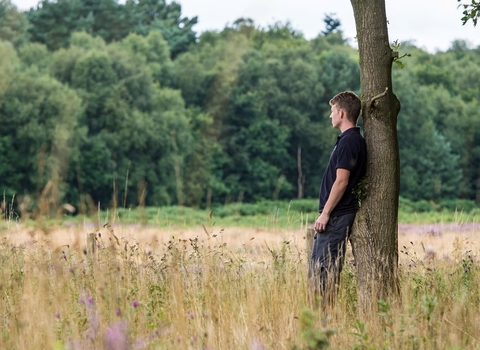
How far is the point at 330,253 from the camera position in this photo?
686cm

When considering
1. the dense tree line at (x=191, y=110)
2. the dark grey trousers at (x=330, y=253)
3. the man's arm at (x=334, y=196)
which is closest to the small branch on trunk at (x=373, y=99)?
the man's arm at (x=334, y=196)

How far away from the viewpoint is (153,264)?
6.86m

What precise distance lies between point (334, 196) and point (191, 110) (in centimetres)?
6841

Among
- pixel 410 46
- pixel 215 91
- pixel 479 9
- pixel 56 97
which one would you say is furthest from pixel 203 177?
pixel 479 9

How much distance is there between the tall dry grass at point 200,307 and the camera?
4953 millimetres

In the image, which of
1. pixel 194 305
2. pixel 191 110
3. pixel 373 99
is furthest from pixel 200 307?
pixel 191 110

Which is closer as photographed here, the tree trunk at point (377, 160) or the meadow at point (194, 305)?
the meadow at point (194, 305)

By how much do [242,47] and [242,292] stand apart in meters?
78.8

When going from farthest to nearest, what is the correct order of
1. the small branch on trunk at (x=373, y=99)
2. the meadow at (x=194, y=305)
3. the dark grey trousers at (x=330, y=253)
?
the small branch on trunk at (x=373, y=99)
the dark grey trousers at (x=330, y=253)
the meadow at (x=194, y=305)

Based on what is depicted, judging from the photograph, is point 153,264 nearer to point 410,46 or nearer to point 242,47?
point 242,47

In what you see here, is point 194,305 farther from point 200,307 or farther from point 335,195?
point 335,195

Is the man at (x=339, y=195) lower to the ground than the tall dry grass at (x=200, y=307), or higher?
higher

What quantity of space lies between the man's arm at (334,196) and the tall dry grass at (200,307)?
20.7 inches

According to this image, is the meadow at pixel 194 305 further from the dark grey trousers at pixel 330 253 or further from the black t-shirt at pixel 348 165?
the black t-shirt at pixel 348 165
